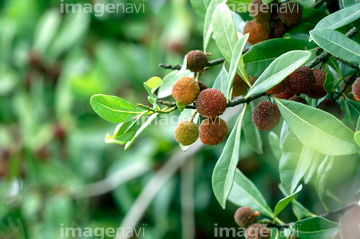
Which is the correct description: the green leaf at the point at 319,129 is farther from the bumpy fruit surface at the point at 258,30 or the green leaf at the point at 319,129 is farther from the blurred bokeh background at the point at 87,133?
the blurred bokeh background at the point at 87,133

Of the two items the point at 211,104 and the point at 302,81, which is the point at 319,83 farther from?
the point at 211,104

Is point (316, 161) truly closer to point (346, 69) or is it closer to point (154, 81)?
point (346, 69)

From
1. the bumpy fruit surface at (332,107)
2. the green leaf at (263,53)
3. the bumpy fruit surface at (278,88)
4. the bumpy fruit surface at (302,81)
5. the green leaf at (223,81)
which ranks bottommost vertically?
the bumpy fruit surface at (332,107)

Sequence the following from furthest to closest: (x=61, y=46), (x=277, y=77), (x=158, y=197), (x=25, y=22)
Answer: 1. (x=25, y=22)
2. (x=61, y=46)
3. (x=158, y=197)
4. (x=277, y=77)

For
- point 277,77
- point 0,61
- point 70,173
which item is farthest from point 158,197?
point 277,77
